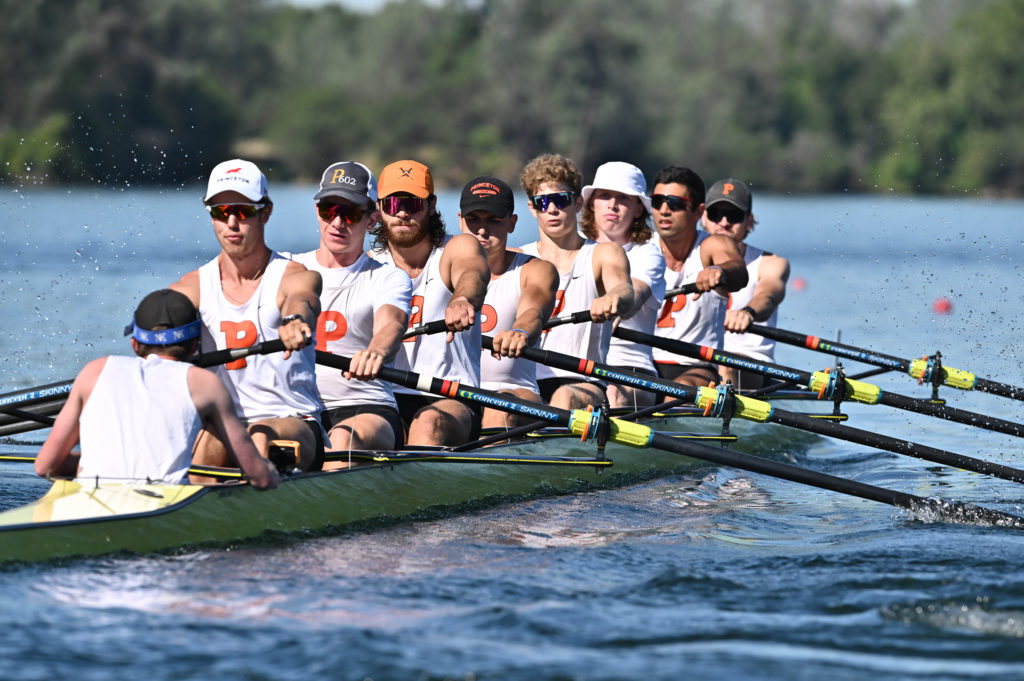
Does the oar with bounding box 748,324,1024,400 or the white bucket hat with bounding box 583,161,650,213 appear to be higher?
the white bucket hat with bounding box 583,161,650,213

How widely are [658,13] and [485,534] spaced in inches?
3497

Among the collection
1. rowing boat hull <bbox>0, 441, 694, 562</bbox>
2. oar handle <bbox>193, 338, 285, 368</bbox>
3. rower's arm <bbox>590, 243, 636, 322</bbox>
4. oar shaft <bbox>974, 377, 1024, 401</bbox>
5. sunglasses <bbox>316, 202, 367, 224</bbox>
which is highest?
sunglasses <bbox>316, 202, 367, 224</bbox>

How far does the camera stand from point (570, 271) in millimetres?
8867

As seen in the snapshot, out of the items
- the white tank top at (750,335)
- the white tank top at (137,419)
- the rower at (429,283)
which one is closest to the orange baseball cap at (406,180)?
the rower at (429,283)

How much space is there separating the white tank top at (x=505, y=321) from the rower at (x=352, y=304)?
106 cm

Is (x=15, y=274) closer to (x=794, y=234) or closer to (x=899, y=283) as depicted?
(x=899, y=283)

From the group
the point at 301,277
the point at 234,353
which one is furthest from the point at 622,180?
the point at 234,353

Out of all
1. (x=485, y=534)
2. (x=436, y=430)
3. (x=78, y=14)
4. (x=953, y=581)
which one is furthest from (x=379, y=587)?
(x=78, y=14)

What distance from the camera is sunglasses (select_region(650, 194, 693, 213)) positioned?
9875 mm

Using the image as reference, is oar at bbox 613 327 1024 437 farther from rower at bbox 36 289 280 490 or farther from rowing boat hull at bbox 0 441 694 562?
rower at bbox 36 289 280 490

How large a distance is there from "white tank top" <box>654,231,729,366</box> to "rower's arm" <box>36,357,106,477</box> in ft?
18.2

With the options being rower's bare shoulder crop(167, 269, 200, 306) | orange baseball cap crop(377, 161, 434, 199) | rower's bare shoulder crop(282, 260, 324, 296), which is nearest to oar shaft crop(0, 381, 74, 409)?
rower's bare shoulder crop(167, 269, 200, 306)

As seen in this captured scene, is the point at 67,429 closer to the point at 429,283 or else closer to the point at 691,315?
the point at 429,283

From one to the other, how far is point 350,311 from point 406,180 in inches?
31.8
